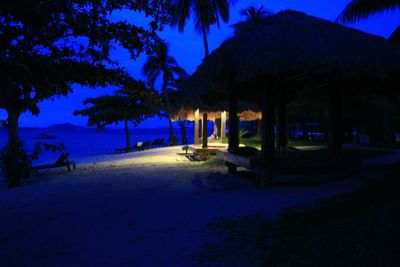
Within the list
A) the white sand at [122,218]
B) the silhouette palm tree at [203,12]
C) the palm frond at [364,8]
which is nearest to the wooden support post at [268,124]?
the white sand at [122,218]

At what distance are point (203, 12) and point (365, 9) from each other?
11502mm

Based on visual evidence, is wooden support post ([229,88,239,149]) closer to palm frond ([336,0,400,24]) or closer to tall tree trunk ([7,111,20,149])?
tall tree trunk ([7,111,20,149])

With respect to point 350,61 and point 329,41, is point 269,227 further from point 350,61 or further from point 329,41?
point 329,41

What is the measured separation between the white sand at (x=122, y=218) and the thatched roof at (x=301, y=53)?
83.7 inches

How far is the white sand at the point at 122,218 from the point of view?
139 inches

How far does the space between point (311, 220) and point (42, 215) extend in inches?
155

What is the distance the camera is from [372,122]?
68.5 feet

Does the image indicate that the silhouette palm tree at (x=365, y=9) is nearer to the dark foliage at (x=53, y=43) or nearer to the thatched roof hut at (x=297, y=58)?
the thatched roof hut at (x=297, y=58)

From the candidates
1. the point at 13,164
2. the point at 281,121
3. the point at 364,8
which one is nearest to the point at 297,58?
the point at 281,121

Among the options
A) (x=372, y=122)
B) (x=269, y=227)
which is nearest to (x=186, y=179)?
(x=269, y=227)

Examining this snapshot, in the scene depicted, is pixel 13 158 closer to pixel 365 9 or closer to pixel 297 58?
pixel 297 58

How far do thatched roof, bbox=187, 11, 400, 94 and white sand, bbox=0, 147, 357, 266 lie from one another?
6.98 ft

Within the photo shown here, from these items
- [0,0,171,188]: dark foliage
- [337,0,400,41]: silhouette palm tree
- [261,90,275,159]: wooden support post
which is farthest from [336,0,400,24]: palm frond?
[0,0,171,188]: dark foliage

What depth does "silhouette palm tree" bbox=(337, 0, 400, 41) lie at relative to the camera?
11.3 m
